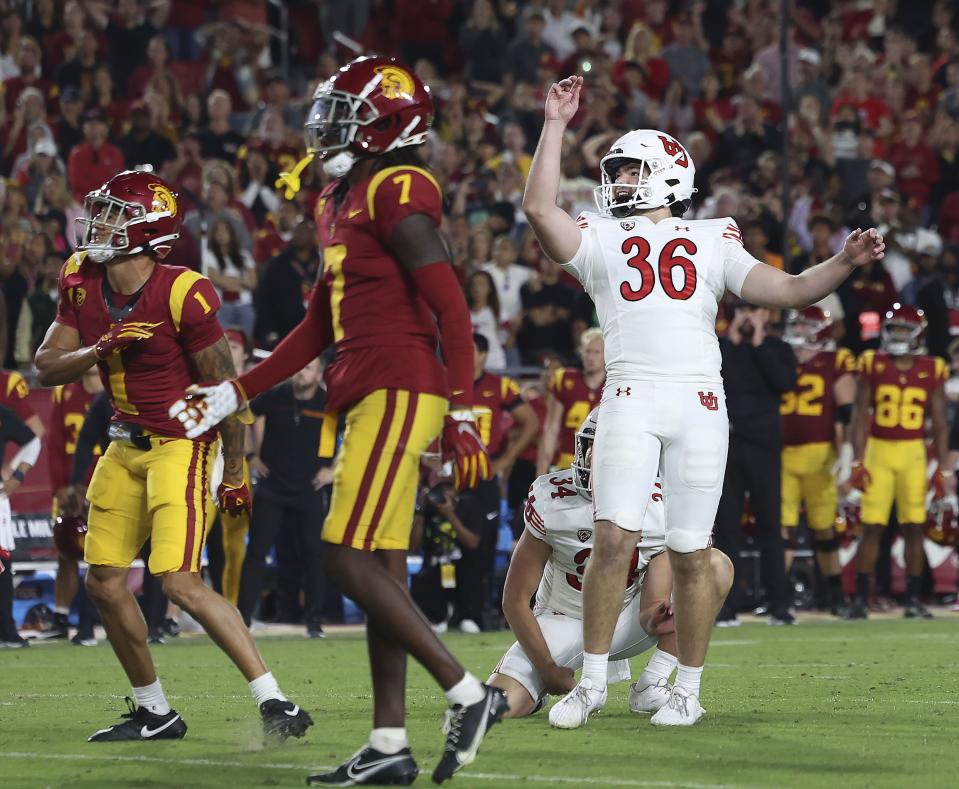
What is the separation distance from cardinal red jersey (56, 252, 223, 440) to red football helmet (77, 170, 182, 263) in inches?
5.2

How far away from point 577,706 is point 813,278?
166 centimetres

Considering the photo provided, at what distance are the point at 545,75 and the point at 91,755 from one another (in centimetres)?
1331

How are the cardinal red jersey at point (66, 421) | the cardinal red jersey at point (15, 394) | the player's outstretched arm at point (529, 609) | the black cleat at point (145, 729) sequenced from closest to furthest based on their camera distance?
1. the black cleat at point (145, 729)
2. the player's outstretched arm at point (529, 609)
3. the cardinal red jersey at point (66, 421)
4. the cardinal red jersey at point (15, 394)

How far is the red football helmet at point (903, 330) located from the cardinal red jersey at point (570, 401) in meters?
2.14

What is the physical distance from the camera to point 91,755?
19.2ft

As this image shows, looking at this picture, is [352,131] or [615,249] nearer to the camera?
[352,131]

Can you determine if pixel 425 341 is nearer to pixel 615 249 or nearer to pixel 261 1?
pixel 615 249

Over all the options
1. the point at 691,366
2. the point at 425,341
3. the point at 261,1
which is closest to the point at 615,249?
the point at 691,366

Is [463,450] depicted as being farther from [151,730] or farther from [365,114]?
[151,730]

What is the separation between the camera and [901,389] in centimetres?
1298

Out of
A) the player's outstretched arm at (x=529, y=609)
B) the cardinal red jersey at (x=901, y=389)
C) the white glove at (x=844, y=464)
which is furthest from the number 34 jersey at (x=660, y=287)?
the white glove at (x=844, y=464)

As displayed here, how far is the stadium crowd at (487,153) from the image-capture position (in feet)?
41.2

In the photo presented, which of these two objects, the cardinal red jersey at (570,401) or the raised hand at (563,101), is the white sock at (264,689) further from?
the cardinal red jersey at (570,401)

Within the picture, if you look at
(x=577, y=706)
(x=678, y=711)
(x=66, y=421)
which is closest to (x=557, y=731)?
(x=577, y=706)
